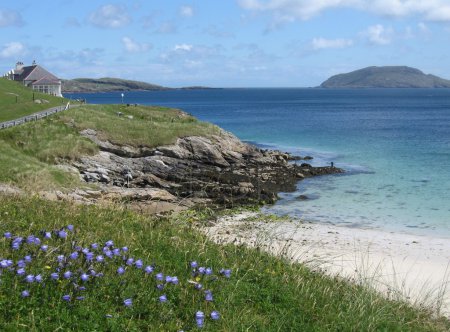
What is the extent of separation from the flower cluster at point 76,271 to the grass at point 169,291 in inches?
1.0

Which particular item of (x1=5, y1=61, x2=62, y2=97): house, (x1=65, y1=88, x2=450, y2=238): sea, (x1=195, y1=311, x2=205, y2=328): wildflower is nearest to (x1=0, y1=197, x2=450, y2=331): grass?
(x1=195, y1=311, x2=205, y2=328): wildflower

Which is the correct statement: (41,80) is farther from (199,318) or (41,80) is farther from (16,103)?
(199,318)

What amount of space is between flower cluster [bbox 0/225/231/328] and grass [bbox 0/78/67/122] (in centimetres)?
4568

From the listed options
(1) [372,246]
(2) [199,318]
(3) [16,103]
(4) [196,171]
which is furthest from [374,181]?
(3) [16,103]

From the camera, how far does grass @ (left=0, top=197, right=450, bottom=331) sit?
21.0 ft

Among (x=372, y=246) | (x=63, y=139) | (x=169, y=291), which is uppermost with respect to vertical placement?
(x=169, y=291)

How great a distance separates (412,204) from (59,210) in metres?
26.3

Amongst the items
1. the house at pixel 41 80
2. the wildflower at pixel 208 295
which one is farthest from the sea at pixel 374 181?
the house at pixel 41 80

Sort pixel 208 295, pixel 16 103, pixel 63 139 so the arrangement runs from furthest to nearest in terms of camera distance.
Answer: pixel 16 103
pixel 63 139
pixel 208 295

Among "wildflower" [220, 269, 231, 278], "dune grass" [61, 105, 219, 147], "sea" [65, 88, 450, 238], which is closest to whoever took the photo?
"wildflower" [220, 269, 231, 278]

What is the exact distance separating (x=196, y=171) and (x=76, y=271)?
33819 mm

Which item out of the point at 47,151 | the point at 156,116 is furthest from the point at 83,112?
the point at 47,151

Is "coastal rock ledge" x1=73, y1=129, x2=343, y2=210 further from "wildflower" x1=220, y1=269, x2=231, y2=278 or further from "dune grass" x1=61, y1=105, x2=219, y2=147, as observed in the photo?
"wildflower" x1=220, y1=269, x2=231, y2=278

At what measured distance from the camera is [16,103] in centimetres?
6100
